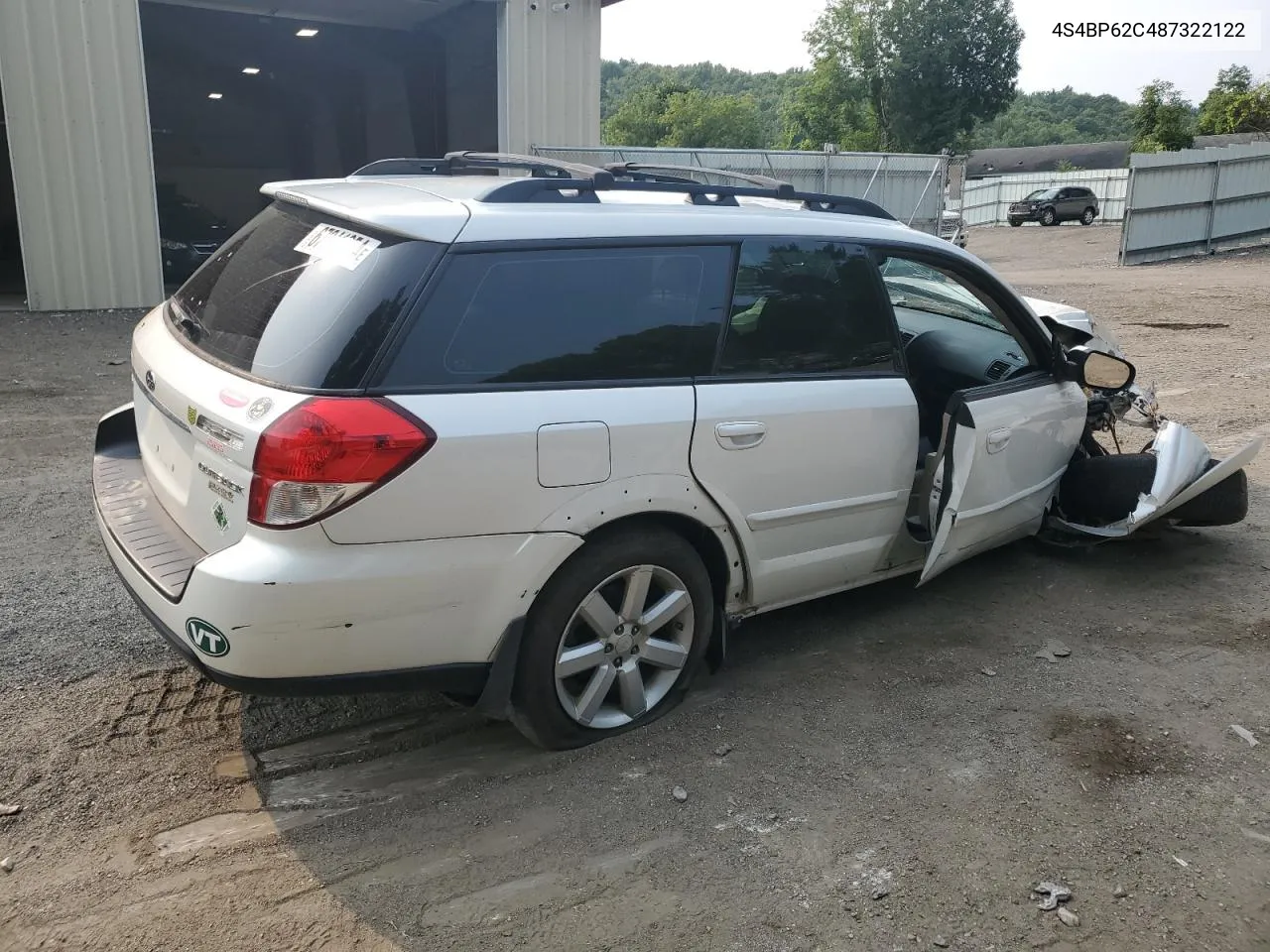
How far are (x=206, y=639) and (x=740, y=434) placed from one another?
1712 millimetres

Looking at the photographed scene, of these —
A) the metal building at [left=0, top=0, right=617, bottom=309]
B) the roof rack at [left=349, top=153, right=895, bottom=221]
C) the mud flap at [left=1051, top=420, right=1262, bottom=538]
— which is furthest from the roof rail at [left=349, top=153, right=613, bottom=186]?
the metal building at [left=0, top=0, right=617, bottom=309]

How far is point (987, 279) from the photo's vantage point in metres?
4.42

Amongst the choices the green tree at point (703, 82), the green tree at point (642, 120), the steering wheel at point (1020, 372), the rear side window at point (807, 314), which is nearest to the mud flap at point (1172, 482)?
the steering wheel at point (1020, 372)

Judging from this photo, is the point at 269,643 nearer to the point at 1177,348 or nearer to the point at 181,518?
the point at 181,518

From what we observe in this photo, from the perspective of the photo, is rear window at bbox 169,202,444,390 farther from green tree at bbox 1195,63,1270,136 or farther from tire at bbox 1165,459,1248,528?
green tree at bbox 1195,63,1270,136

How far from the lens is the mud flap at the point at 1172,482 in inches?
189

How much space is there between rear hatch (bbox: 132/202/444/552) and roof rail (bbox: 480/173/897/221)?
46 cm

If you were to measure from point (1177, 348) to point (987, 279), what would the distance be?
26.5 feet

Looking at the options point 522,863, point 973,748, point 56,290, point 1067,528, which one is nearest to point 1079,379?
point 1067,528

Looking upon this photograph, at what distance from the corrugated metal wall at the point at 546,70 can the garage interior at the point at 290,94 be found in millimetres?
694

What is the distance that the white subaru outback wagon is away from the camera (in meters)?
2.81

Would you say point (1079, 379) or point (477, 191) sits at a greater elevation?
point (477, 191)

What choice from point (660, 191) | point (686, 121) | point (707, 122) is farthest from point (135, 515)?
point (707, 122)

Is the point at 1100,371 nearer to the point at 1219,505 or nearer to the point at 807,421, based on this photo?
the point at 1219,505
